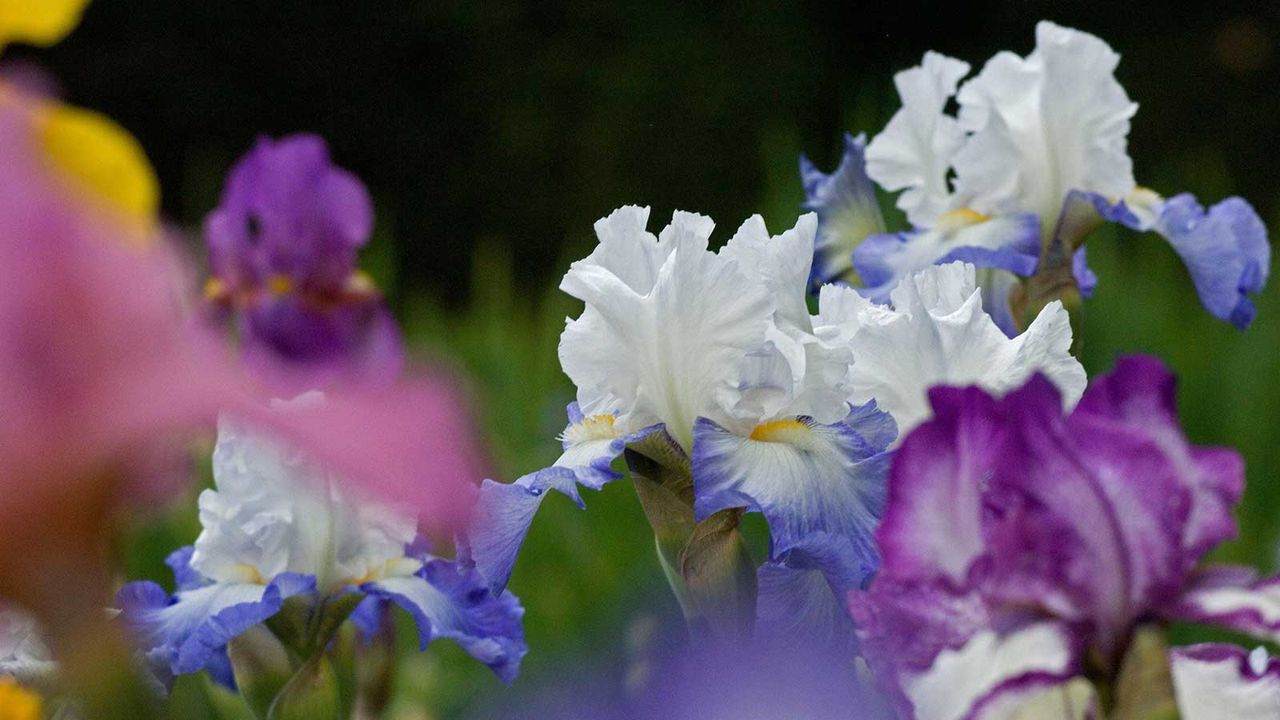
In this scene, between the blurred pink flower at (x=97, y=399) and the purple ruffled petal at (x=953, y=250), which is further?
the purple ruffled petal at (x=953, y=250)

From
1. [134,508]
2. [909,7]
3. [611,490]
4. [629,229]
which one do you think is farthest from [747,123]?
[134,508]

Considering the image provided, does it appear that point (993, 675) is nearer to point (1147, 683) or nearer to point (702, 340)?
point (1147, 683)

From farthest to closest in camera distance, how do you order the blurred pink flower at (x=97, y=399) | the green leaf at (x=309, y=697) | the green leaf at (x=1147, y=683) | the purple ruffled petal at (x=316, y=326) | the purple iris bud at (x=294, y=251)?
the purple iris bud at (x=294, y=251)
the purple ruffled petal at (x=316, y=326)
the green leaf at (x=309, y=697)
the green leaf at (x=1147, y=683)
the blurred pink flower at (x=97, y=399)

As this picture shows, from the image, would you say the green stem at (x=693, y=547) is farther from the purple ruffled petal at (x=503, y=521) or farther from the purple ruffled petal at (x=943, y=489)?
the purple ruffled petal at (x=943, y=489)

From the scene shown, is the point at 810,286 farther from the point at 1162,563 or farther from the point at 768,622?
the point at 1162,563

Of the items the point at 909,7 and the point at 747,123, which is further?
the point at 909,7

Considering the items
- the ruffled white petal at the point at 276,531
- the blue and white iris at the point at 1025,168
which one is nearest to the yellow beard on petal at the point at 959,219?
the blue and white iris at the point at 1025,168

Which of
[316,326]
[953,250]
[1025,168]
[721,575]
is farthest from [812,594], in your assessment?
[316,326]
